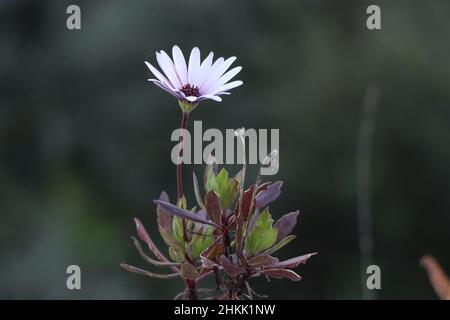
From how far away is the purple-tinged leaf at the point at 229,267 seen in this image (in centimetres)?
67

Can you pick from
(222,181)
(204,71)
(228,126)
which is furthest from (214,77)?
(228,126)

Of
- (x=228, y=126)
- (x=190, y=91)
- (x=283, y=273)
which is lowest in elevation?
(x=283, y=273)

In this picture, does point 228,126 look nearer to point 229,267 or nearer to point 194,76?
point 194,76

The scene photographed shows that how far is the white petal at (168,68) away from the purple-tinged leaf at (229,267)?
0.60 feet

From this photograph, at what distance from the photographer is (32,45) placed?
275cm

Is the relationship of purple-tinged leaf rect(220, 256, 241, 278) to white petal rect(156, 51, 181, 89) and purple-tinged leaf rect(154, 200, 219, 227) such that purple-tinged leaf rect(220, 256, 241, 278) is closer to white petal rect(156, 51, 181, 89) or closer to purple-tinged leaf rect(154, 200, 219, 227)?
purple-tinged leaf rect(154, 200, 219, 227)

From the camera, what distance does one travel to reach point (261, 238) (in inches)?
27.9

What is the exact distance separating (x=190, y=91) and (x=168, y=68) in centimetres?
4

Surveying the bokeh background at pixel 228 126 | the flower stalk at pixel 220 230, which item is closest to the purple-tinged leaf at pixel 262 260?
the flower stalk at pixel 220 230

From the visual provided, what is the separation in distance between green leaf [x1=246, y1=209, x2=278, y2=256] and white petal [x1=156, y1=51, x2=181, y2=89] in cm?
16

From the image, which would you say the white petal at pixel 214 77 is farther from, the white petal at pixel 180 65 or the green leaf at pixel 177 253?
the green leaf at pixel 177 253

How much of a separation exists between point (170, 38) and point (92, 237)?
2.37 ft
